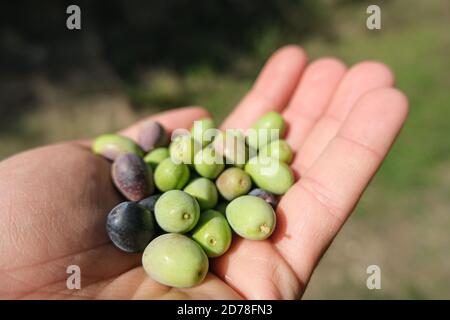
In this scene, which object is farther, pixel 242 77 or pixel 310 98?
pixel 242 77

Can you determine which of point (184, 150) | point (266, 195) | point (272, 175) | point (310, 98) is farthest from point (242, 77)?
point (266, 195)

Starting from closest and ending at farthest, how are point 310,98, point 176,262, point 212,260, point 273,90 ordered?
point 176,262 → point 212,260 → point 310,98 → point 273,90

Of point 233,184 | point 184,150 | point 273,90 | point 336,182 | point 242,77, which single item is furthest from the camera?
point 242,77

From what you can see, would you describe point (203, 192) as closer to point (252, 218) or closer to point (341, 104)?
point (252, 218)

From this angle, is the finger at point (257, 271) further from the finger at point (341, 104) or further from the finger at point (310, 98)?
the finger at point (310, 98)

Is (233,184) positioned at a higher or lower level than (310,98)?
lower

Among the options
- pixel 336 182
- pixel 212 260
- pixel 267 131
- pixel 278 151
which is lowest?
pixel 212 260
